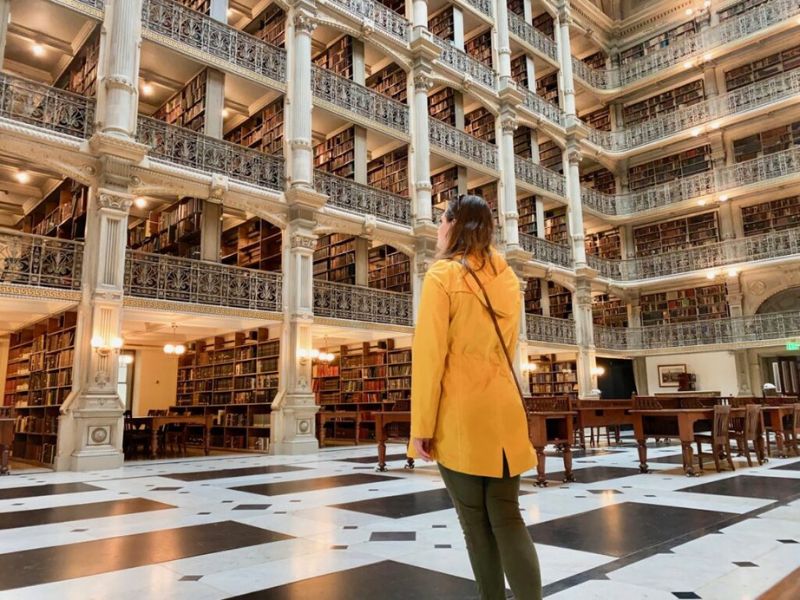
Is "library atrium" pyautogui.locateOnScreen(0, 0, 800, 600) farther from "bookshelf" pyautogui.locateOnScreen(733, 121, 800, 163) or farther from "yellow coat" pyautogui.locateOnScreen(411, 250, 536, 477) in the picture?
"yellow coat" pyautogui.locateOnScreen(411, 250, 536, 477)

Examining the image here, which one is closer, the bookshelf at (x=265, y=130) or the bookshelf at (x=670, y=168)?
the bookshelf at (x=265, y=130)

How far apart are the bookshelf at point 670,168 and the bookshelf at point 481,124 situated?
6336 mm

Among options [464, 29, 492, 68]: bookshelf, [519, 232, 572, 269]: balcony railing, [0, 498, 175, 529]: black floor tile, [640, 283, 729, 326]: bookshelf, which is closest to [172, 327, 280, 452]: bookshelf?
[0, 498, 175, 529]: black floor tile

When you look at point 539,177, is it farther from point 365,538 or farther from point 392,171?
point 365,538

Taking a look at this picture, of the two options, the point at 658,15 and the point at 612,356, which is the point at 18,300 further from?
the point at 658,15

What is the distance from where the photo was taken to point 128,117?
321 inches

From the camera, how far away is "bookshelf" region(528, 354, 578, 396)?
16266 millimetres

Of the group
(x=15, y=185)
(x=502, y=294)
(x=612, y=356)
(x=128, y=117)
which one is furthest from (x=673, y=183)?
(x=502, y=294)

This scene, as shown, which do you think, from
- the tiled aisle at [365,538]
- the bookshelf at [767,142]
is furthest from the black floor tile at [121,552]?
the bookshelf at [767,142]

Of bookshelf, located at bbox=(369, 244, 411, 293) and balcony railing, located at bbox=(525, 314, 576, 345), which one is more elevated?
bookshelf, located at bbox=(369, 244, 411, 293)

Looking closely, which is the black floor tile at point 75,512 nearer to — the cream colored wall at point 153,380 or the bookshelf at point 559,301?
the cream colored wall at point 153,380

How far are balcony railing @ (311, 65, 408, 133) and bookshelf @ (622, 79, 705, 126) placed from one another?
1016cm

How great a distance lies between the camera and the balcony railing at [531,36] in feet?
53.8

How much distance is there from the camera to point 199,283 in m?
9.04
